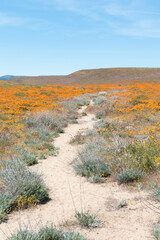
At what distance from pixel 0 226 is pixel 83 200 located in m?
1.69

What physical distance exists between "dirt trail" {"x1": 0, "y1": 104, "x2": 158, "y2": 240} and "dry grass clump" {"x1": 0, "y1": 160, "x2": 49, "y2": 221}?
0.20 meters

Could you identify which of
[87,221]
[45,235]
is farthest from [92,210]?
[45,235]

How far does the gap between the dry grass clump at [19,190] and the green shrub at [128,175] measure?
1801 mm

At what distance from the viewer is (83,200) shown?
181 inches

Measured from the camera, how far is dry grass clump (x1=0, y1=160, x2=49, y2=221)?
168 inches

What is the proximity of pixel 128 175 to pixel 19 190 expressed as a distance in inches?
99.0

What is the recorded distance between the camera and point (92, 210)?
164 inches

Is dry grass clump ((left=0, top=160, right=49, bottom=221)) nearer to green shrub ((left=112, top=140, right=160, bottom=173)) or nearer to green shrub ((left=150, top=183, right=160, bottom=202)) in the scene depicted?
green shrub ((left=112, top=140, right=160, bottom=173))

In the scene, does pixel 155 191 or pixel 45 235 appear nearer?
pixel 45 235

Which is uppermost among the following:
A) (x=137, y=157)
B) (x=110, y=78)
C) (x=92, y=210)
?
(x=110, y=78)

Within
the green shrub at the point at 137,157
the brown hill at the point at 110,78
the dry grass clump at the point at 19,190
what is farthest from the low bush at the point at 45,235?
the brown hill at the point at 110,78

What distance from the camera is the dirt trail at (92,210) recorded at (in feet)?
11.5

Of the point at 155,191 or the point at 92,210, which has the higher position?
the point at 155,191

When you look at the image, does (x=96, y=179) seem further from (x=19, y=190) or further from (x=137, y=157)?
(x=19, y=190)
